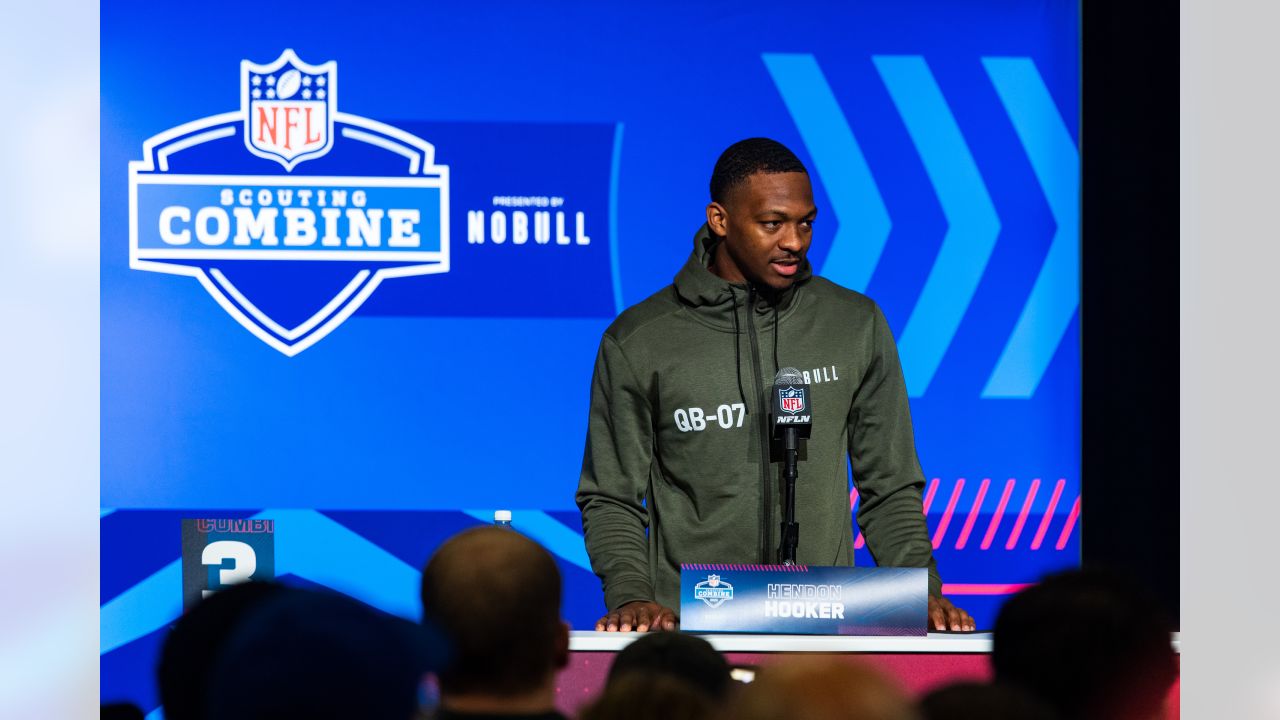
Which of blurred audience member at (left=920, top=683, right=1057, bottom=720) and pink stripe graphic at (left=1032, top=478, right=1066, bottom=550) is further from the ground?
blurred audience member at (left=920, top=683, right=1057, bottom=720)

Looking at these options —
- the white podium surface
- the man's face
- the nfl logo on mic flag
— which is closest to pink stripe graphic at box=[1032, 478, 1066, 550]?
the man's face

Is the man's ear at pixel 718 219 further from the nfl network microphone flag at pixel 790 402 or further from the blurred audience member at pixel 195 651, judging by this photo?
the blurred audience member at pixel 195 651

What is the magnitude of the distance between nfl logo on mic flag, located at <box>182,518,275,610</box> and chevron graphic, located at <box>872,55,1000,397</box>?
2.93 metres

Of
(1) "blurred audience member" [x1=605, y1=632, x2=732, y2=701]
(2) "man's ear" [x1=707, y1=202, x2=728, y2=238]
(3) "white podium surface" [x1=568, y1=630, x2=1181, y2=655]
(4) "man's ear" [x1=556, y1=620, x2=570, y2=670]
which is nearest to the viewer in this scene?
(4) "man's ear" [x1=556, y1=620, x2=570, y2=670]

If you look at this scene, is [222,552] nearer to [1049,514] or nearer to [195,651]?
[195,651]

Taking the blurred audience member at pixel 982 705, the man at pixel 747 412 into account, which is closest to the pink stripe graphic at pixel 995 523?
the man at pixel 747 412

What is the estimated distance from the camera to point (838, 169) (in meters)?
5.32

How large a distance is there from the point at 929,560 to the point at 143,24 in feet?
11.2

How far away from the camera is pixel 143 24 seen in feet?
17.2

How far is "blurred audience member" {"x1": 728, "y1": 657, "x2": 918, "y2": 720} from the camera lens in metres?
1.20

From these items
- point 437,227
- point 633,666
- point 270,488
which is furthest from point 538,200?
point 633,666

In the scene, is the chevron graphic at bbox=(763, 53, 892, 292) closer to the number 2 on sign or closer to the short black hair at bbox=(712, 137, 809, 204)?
the short black hair at bbox=(712, 137, 809, 204)

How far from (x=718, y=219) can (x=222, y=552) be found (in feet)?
4.37

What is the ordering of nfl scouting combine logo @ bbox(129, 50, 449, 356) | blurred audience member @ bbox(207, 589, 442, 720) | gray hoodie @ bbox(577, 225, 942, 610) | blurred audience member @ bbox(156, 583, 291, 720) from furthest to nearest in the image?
nfl scouting combine logo @ bbox(129, 50, 449, 356), gray hoodie @ bbox(577, 225, 942, 610), blurred audience member @ bbox(156, 583, 291, 720), blurred audience member @ bbox(207, 589, 442, 720)
